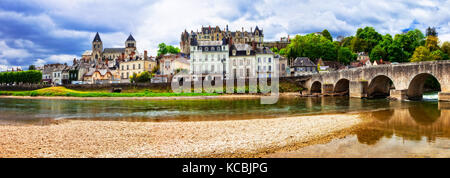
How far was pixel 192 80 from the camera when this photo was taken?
53.2 m

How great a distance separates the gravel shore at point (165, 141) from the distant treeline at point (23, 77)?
79.0m

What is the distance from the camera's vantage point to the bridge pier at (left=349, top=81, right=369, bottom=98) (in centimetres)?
3497

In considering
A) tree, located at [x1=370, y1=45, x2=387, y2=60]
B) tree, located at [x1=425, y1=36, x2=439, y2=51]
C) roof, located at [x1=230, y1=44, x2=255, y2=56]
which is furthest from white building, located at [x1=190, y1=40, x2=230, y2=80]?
tree, located at [x1=425, y1=36, x2=439, y2=51]

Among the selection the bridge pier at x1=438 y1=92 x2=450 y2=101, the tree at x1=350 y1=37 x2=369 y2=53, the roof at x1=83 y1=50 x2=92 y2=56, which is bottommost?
the bridge pier at x1=438 y1=92 x2=450 y2=101

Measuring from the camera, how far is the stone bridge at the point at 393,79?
25.9 metres

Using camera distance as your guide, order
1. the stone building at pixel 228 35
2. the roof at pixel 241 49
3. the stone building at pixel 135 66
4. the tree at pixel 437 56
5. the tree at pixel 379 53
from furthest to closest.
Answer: the stone building at pixel 228 35, the tree at pixel 379 53, the stone building at pixel 135 66, the roof at pixel 241 49, the tree at pixel 437 56

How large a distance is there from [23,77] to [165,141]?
87.0 metres

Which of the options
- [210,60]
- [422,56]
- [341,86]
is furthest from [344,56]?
[210,60]

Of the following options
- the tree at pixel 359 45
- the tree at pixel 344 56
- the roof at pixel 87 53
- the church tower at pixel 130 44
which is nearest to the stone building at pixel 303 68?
the tree at pixel 344 56

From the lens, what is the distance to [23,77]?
78375 millimetres

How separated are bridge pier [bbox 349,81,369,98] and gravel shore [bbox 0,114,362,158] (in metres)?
24.6

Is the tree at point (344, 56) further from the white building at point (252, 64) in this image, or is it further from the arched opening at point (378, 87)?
the arched opening at point (378, 87)

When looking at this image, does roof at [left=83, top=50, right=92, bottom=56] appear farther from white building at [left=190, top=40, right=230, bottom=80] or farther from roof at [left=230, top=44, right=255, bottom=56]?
roof at [left=230, top=44, right=255, bottom=56]
